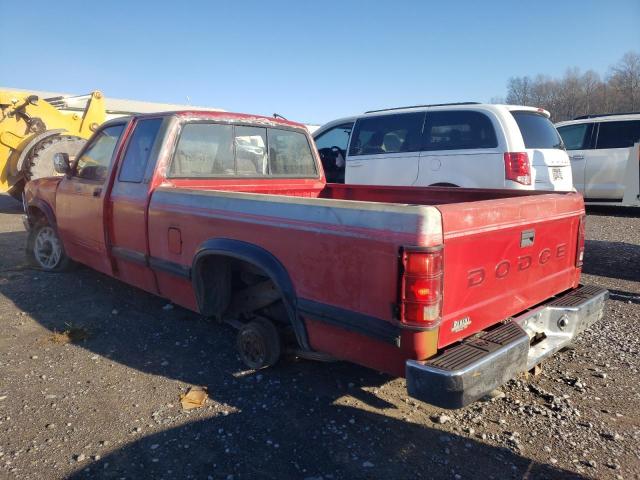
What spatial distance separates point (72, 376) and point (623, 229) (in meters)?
9.12

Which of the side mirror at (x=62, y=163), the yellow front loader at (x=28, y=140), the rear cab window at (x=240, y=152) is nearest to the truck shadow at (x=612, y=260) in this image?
the rear cab window at (x=240, y=152)

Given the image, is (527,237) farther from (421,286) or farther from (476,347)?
(421,286)

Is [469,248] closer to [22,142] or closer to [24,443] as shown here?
[24,443]

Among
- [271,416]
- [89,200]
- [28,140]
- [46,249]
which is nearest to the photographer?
[271,416]

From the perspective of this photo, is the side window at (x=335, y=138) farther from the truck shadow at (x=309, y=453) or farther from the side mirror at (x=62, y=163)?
the truck shadow at (x=309, y=453)

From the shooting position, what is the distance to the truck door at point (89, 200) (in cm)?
435

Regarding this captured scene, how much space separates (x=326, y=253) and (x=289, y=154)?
101 inches

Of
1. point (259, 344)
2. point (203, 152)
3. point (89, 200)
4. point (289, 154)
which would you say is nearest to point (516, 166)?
point (289, 154)

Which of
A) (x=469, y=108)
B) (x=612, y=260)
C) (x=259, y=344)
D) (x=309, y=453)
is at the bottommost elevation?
(x=309, y=453)

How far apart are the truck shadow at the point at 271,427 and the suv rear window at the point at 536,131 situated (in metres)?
4.41

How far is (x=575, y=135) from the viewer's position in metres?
9.66

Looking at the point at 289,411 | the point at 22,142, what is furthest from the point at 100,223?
the point at 22,142

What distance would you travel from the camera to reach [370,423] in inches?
110

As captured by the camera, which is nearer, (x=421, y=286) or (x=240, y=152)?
(x=421, y=286)
